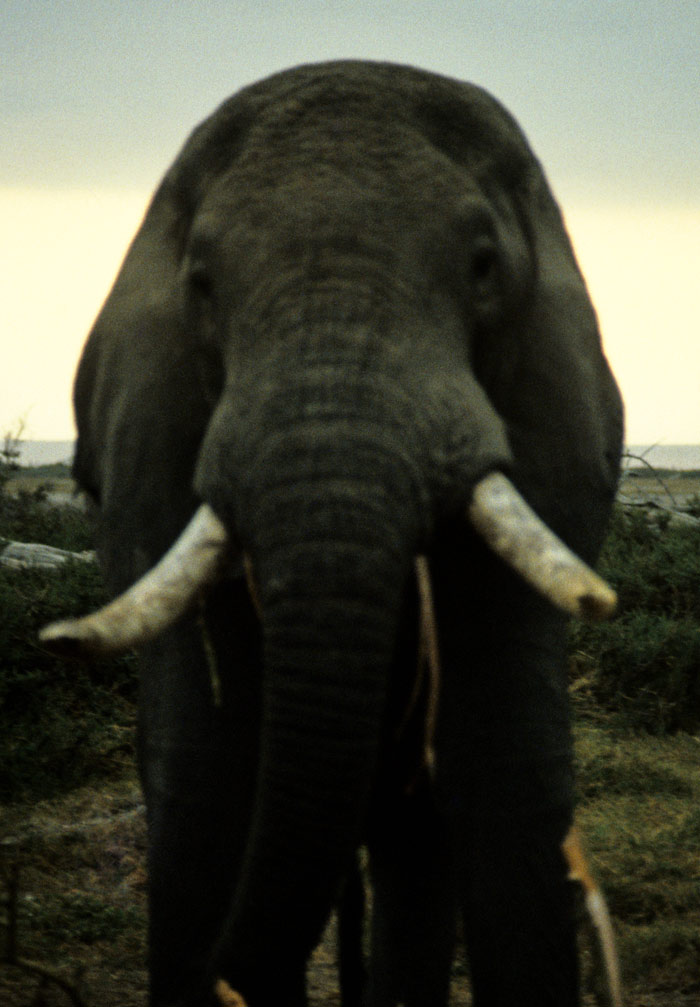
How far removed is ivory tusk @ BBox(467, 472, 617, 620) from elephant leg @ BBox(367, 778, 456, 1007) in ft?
5.21

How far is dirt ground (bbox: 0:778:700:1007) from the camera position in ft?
16.8

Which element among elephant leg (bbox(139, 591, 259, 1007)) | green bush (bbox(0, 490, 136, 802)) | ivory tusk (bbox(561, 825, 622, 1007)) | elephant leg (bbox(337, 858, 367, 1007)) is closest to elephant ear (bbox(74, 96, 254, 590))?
elephant leg (bbox(139, 591, 259, 1007))

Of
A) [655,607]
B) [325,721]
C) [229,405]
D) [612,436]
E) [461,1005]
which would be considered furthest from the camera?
[655,607]

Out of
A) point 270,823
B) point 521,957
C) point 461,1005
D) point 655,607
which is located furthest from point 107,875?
point 655,607

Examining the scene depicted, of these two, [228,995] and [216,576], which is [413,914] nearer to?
[228,995]

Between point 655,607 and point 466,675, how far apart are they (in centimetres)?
823

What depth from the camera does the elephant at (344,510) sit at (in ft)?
8.54

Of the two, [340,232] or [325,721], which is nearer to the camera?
[325,721]

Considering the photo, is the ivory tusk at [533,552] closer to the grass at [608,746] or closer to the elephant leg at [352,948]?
the elephant leg at [352,948]

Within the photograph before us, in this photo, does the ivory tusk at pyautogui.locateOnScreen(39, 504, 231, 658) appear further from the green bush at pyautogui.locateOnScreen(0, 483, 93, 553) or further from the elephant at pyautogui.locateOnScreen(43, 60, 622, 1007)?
the green bush at pyautogui.locateOnScreen(0, 483, 93, 553)

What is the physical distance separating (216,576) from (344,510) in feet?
1.17

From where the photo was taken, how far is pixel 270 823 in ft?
8.63

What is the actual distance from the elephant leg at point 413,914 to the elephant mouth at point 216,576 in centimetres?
157

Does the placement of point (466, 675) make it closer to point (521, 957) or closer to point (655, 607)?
point (521, 957)
